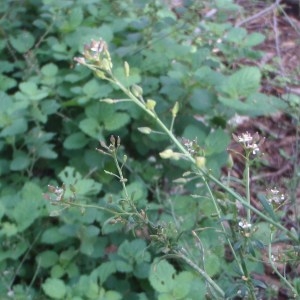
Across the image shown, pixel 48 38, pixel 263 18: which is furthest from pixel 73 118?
pixel 263 18

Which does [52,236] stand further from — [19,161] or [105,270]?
[19,161]

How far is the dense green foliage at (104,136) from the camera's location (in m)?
2.55

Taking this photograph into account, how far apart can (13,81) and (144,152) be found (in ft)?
2.08

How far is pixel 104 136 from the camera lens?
2883mm

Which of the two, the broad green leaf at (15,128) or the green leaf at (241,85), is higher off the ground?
the green leaf at (241,85)

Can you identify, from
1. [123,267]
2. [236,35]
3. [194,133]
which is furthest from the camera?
[236,35]

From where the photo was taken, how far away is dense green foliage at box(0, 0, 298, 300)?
2.55m

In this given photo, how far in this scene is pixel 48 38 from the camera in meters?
3.30

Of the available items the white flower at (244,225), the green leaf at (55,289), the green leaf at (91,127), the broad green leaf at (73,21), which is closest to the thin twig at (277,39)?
the broad green leaf at (73,21)

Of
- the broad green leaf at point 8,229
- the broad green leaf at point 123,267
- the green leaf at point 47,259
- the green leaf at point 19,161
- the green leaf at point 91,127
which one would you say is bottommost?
the green leaf at point 47,259

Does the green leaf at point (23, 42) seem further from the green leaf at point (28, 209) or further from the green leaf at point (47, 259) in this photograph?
the green leaf at point (47, 259)

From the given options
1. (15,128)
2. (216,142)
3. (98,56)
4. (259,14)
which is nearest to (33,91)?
(15,128)

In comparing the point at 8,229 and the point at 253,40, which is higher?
the point at 253,40

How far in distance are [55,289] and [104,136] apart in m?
0.71
